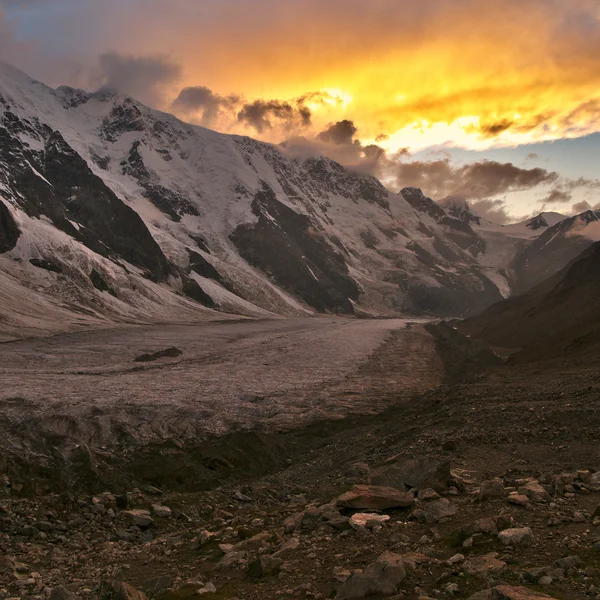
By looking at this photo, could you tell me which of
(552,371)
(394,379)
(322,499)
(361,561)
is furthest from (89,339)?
(361,561)

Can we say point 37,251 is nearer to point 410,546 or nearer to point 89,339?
point 89,339

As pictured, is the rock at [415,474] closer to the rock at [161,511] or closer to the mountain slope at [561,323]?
the rock at [161,511]

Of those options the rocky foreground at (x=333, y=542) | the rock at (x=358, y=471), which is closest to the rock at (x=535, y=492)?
the rocky foreground at (x=333, y=542)

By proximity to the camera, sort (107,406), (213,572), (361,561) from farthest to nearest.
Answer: (107,406) → (213,572) → (361,561)

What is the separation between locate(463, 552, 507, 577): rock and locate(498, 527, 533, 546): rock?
0.65 metres

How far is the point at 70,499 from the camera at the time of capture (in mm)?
21047

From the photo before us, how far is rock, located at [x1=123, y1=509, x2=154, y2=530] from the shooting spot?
19609 mm

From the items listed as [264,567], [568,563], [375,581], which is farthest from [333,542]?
[568,563]

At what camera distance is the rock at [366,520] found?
591 inches

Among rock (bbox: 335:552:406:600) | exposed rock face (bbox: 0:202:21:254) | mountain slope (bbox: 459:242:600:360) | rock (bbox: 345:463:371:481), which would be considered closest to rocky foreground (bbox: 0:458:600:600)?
rock (bbox: 335:552:406:600)

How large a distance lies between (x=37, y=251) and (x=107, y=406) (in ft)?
483

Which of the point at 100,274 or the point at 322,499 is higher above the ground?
the point at 100,274

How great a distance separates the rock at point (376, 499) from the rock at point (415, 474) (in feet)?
3.55

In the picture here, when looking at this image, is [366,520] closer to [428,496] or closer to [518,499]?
[428,496]
